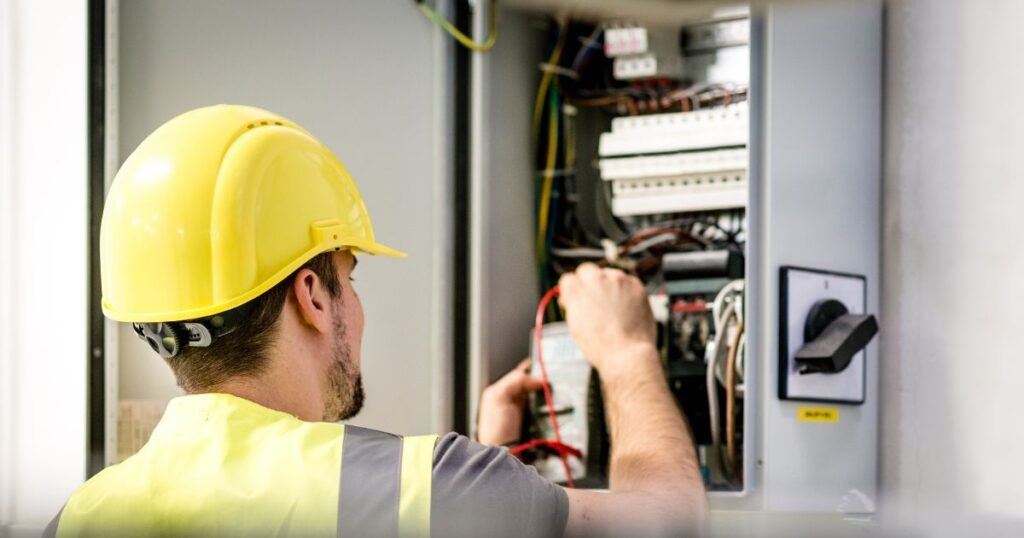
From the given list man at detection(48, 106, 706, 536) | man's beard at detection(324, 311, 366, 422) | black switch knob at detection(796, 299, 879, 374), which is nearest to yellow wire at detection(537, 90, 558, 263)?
black switch knob at detection(796, 299, 879, 374)

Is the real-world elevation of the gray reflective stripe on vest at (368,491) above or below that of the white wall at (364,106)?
below

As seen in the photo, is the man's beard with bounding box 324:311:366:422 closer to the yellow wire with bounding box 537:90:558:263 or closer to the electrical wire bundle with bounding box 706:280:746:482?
the electrical wire bundle with bounding box 706:280:746:482

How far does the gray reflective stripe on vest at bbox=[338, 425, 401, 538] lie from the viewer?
128 centimetres

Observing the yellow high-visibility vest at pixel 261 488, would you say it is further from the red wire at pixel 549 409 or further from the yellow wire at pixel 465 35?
the yellow wire at pixel 465 35

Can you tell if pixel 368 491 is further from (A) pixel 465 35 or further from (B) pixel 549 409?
(A) pixel 465 35

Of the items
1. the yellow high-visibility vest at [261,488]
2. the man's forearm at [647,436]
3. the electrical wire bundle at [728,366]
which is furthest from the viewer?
the electrical wire bundle at [728,366]

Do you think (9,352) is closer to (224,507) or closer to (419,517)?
(224,507)

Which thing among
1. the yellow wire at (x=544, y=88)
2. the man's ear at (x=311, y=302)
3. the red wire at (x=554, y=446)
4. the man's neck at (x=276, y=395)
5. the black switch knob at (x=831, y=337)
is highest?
the yellow wire at (x=544, y=88)

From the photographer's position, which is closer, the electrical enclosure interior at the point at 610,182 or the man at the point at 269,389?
the man at the point at 269,389

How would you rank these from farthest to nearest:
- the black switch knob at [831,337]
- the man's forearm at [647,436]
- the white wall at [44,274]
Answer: the black switch knob at [831,337] < the white wall at [44,274] < the man's forearm at [647,436]

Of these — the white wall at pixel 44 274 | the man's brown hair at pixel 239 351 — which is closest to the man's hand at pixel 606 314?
the man's brown hair at pixel 239 351

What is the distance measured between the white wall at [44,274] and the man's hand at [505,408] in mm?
822

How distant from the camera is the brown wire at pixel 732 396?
203cm

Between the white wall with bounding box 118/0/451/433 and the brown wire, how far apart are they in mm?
608
